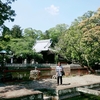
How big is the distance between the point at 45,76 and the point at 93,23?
9.62m

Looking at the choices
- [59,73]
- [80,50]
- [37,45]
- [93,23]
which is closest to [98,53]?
[80,50]

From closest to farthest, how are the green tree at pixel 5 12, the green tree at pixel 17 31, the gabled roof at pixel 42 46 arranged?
the green tree at pixel 5 12
the gabled roof at pixel 42 46
the green tree at pixel 17 31

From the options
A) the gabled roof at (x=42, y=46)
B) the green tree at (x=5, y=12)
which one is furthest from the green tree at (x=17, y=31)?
the green tree at (x=5, y=12)

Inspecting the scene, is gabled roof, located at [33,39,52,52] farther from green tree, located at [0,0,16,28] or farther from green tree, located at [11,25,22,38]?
green tree, located at [0,0,16,28]

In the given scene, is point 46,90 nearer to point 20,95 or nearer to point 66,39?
point 20,95

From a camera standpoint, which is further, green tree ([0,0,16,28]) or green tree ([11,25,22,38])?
green tree ([11,25,22,38])

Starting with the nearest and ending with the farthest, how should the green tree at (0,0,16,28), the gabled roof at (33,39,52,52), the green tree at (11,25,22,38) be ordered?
the green tree at (0,0,16,28), the gabled roof at (33,39,52,52), the green tree at (11,25,22,38)

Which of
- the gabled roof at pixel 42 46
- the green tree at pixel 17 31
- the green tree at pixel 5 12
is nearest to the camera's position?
the green tree at pixel 5 12

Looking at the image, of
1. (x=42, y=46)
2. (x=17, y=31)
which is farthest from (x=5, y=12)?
(x=17, y=31)

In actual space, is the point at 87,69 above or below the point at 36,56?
below

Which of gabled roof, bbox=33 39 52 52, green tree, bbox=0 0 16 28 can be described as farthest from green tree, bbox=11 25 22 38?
green tree, bbox=0 0 16 28

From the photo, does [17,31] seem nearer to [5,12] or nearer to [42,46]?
[42,46]

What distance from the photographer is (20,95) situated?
8352mm

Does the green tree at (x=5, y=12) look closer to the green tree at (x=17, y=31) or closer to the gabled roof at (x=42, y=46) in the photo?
the gabled roof at (x=42, y=46)
